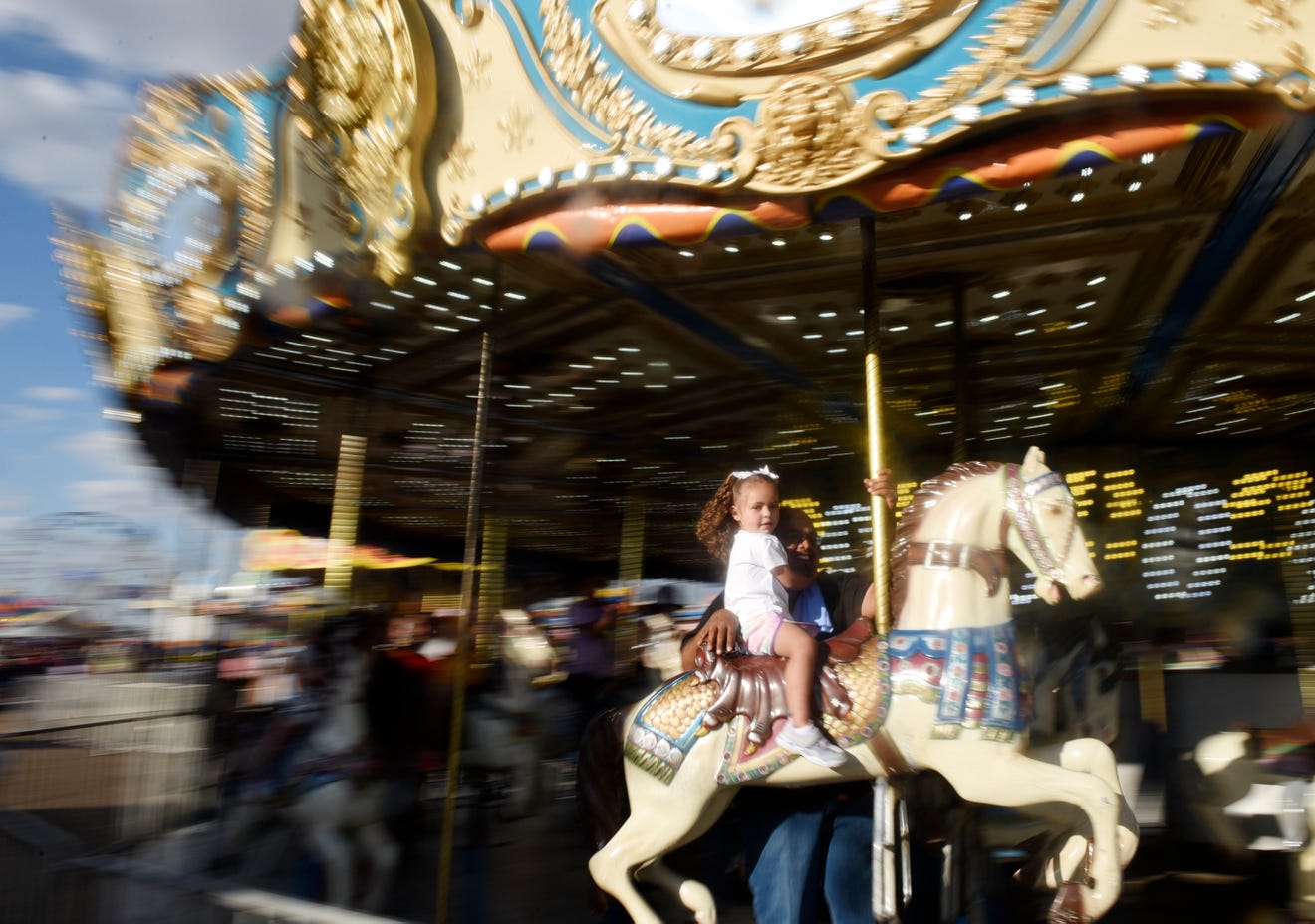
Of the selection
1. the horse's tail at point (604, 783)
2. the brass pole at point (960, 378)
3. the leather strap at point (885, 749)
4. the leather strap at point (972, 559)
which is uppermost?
the brass pole at point (960, 378)

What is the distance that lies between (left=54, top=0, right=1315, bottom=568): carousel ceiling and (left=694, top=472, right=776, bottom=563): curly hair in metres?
0.65

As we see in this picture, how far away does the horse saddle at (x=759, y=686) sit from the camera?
242cm

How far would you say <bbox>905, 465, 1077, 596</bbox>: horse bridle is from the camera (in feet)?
7.46

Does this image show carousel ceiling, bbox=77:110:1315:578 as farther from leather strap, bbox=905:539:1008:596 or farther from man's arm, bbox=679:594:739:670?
man's arm, bbox=679:594:739:670

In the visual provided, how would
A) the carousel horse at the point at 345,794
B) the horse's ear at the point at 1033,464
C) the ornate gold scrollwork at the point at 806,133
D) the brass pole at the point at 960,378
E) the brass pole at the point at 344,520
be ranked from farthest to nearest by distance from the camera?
the brass pole at the point at 344,520, the carousel horse at the point at 345,794, the brass pole at the point at 960,378, the horse's ear at the point at 1033,464, the ornate gold scrollwork at the point at 806,133

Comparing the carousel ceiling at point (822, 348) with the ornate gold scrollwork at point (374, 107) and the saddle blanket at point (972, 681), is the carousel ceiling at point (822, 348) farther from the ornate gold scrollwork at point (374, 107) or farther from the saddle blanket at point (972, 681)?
the saddle blanket at point (972, 681)

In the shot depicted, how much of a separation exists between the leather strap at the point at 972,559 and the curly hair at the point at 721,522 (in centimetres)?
63

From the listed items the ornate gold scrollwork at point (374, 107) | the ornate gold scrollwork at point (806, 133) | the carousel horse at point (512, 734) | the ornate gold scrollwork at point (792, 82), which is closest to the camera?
the ornate gold scrollwork at point (792, 82)

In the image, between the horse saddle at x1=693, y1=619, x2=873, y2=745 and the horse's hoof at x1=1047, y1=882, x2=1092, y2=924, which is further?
the horse saddle at x1=693, y1=619, x2=873, y2=745

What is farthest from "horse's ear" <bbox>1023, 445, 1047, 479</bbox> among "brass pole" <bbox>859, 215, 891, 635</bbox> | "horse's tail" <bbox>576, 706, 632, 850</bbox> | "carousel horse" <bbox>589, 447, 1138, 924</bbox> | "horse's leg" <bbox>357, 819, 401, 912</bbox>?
"horse's leg" <bbox>357, 819, 401, 912</bbox>

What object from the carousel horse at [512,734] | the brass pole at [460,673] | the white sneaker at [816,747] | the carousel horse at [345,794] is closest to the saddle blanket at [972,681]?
the white sneaker at [816,747]

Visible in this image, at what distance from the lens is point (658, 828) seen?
2535 millimetres

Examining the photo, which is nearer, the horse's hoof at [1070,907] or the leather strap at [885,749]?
the horse's hoof at [1070,907]

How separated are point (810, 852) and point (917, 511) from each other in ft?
3.39
